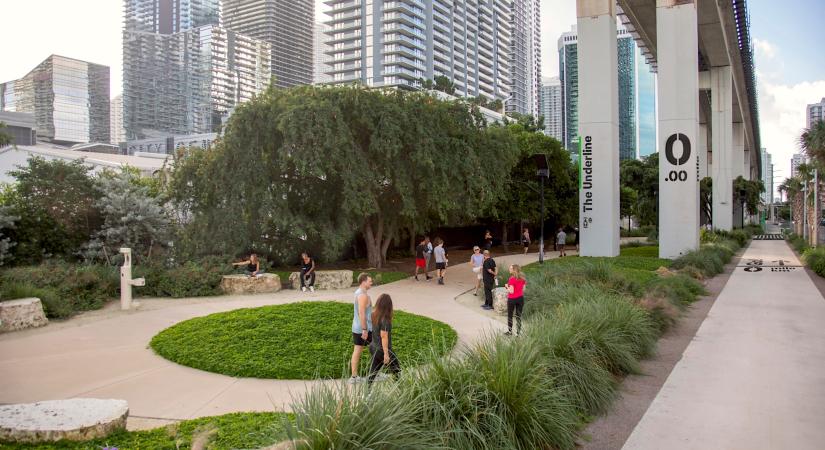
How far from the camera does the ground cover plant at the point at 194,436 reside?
18.3 feet

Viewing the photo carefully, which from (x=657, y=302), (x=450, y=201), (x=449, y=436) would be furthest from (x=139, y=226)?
(x=449, y=436)

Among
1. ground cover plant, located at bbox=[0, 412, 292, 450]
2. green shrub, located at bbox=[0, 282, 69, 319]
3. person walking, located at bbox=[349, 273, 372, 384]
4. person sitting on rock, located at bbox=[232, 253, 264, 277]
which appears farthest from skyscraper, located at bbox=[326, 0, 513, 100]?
ground cover plant, located at bbox=[0, 412, 292, 450]

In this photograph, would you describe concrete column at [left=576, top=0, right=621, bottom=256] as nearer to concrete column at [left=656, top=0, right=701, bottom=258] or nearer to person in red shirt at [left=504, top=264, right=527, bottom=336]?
concrete column at [left=656, top=0, right=701, bottom=258]

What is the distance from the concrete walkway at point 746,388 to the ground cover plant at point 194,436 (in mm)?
3737

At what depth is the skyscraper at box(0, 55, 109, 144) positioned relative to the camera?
2857 inches

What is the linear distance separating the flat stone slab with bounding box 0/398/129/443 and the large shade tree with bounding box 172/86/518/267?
13055mm

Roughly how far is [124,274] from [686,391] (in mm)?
12693

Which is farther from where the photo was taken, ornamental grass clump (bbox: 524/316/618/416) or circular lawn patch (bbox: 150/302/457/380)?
circular lawn patch (bbox: 150/302/457/380)

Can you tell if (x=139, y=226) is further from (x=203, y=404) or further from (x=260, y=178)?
(x=203, y=404)

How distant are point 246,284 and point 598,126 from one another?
16.7 metres

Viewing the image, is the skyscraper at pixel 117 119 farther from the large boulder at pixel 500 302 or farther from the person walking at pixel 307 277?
the large boulder at pixel 500 302

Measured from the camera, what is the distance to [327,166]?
19438 mm

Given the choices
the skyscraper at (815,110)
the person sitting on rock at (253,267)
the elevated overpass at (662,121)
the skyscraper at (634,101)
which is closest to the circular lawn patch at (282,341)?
the person sitting on rock at (253,267)

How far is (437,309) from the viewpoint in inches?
A: 591
